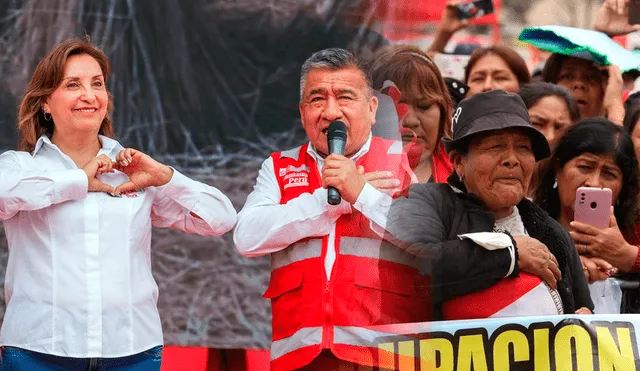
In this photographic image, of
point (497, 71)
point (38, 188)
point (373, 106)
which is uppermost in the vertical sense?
point (497, 71)

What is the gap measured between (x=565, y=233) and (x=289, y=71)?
135 cm

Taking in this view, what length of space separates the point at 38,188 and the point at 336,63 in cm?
112

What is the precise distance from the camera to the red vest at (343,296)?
3521 millimetres

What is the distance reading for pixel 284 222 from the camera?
3.58 metres

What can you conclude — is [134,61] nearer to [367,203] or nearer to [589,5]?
[367,203]

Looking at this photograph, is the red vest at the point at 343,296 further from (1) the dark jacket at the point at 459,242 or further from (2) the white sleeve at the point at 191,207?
(2) the white sleeve at the point at 191,207

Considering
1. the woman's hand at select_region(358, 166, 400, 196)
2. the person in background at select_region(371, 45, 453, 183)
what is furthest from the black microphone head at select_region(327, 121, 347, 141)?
the person in background at select_region(371, 45, 453, 183)

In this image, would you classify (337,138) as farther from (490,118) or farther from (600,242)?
(600,242)

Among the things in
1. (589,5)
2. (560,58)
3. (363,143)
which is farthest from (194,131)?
(589,5)

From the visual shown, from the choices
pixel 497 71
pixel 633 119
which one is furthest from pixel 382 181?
pixel 633 119

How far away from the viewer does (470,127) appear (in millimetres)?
3645

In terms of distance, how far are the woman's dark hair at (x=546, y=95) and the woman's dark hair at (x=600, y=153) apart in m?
0.55


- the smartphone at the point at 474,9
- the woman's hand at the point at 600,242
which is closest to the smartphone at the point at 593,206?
the woman's hand at the point at 600,242

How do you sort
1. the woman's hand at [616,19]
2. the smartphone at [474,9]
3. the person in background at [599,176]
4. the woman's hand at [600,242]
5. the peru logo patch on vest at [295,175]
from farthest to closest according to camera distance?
the woman's hand at [616,19], the smartphone at [474,9], the person in background at [599,176], the woman's hand at [600,242], the peru logo patch on vest at [295,175]
